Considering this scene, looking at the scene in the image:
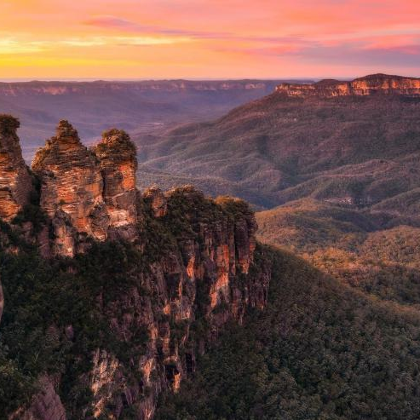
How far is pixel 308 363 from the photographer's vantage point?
53312 mm

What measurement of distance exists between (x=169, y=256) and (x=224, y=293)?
11077 millimetres

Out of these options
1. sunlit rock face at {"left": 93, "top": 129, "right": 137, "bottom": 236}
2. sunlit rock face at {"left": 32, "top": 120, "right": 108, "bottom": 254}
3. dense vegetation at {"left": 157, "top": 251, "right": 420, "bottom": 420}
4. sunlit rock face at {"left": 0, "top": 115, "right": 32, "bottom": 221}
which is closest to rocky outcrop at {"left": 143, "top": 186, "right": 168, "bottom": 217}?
sunlit rock face at {"left": 93, "top": 129, "right": 137, "bottom": 236}

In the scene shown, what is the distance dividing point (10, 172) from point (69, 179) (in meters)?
4.80

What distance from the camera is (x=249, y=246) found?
192 ft

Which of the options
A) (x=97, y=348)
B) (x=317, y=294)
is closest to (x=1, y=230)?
(x=97, y=348)

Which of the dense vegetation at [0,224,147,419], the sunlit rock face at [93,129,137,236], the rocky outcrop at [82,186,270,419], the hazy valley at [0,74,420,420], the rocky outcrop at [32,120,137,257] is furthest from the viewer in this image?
the sunlit rock face at [93,129,137,236]

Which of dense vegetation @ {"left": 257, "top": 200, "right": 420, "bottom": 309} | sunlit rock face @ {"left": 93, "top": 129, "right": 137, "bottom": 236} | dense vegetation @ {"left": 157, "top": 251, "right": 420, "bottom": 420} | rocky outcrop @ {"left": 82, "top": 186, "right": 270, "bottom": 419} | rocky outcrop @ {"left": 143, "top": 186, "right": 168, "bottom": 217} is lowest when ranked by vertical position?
dense vegetation @ {"left": 257, "top": 200, "right": 420, "bottom": 309}

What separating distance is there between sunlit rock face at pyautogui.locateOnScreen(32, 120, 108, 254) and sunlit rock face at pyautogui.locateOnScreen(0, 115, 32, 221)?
2.06m

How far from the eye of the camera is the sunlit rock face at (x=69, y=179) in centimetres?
3700

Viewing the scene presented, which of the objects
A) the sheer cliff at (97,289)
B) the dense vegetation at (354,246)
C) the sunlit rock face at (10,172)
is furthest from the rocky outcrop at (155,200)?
the dense vegetation at (354,246)

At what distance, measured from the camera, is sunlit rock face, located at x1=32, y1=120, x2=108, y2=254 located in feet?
121

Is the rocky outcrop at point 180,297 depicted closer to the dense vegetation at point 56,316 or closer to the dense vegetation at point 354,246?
the dense vegetation at point 56,316

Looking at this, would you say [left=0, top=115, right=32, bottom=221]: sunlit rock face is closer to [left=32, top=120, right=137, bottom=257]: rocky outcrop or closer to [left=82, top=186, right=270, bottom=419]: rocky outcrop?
[left=32, top=120, right=137, bottom=257]: rocky outcrop

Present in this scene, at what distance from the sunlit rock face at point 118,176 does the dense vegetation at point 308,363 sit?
15.7 meters
